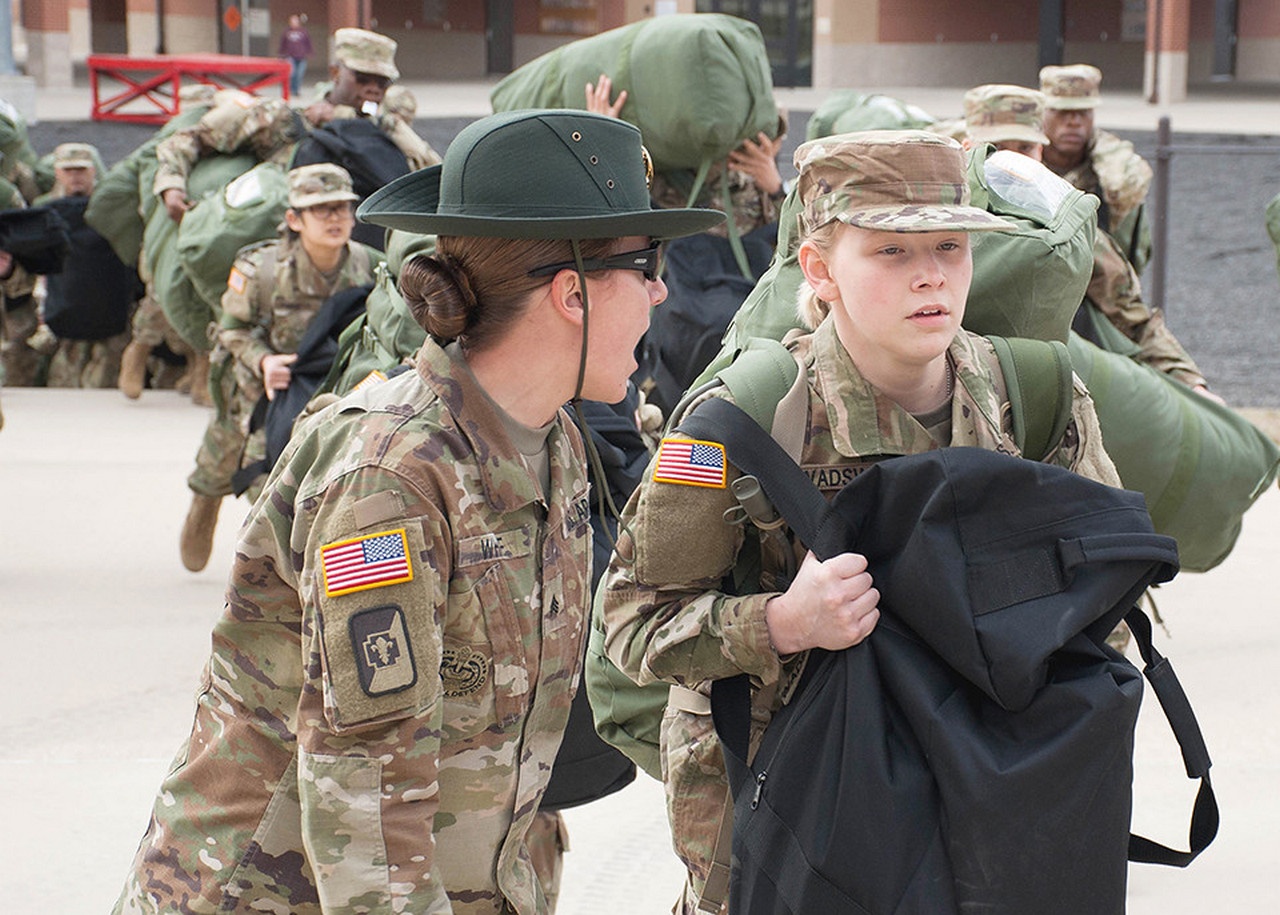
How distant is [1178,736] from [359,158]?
5.36 m

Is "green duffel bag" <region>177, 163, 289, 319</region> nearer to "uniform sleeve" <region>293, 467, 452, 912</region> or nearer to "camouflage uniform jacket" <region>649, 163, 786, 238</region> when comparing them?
"camouflage uniform jacket" <region>649, 163, 786, 238</region>

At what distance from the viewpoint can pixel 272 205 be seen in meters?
6.89

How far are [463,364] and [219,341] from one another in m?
4.52

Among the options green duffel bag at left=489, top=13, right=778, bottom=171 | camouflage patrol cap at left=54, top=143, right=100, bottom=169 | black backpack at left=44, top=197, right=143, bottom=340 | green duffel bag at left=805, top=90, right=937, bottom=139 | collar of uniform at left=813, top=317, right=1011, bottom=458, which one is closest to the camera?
collar of uniform at left=813, top=317, right=1011, bottom=458

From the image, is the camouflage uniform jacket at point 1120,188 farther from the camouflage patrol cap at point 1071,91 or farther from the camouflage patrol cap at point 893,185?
the camouflage patrol cap at point 893,185

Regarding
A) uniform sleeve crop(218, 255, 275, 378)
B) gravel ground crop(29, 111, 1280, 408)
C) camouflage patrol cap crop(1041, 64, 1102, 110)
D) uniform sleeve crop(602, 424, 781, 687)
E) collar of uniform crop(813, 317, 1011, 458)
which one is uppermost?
camouflage patrol cap crop(1041, 64, 1102, 110)

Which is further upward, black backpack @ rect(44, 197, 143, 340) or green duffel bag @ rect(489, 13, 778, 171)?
green duffel bag @ rect(489, 13, 778, 171)

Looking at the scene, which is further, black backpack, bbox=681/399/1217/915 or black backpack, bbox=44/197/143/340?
black backpack, bbox=44/197/143/340

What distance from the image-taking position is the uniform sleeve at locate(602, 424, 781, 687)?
7.37ft

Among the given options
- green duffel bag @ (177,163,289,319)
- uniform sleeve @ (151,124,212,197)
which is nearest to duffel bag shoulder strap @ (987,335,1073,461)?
green duffel bag @ (177,163,289,319)

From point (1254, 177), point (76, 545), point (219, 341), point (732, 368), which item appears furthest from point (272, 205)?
point (1254, 177)

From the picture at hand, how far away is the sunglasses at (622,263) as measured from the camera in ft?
6.77

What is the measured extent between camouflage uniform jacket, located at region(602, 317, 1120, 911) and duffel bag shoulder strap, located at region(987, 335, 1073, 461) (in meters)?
0.02

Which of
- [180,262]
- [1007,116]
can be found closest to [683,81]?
[1007,116]
